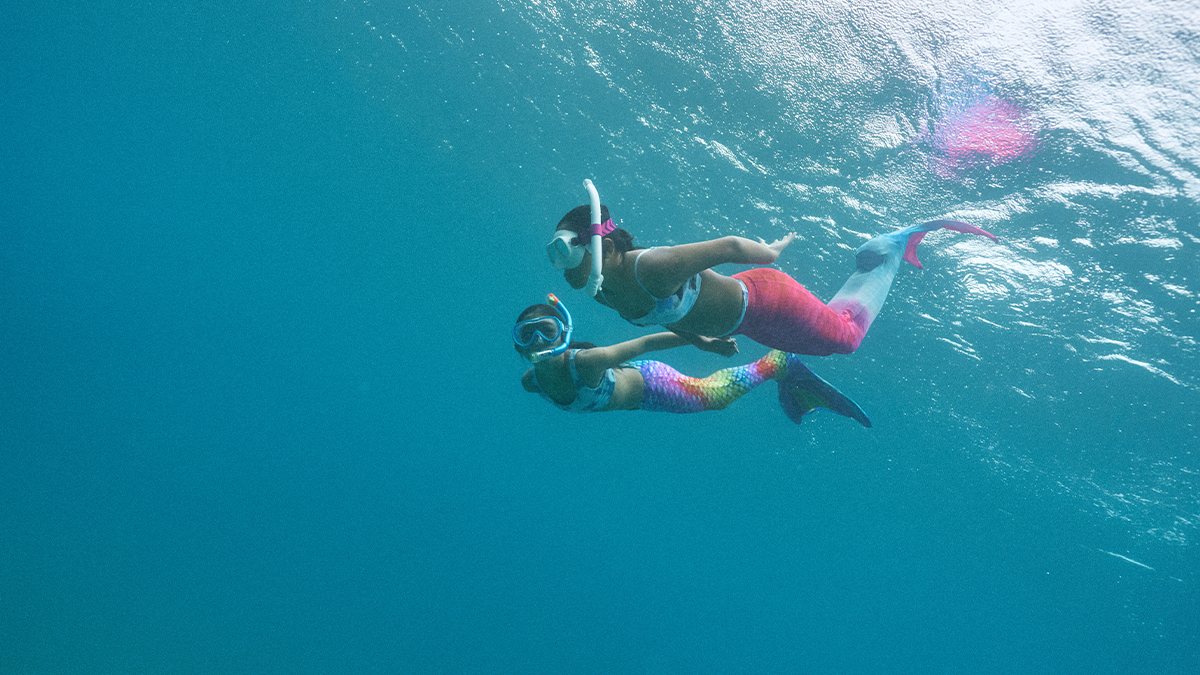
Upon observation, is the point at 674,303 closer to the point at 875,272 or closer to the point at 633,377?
the point at 633,377

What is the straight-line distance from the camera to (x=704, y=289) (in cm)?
383

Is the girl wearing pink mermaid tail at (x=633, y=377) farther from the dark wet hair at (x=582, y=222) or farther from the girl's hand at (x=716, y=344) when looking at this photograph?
the dark wet hair at (x=582, y=222)

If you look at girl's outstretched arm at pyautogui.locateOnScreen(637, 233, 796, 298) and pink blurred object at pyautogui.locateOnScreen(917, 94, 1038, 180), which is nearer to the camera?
girl's outstretched arm at pyautogui.locateOnScreen(637, 233, 796, 298)

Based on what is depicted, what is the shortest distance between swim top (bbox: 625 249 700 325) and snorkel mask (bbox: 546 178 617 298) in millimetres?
318

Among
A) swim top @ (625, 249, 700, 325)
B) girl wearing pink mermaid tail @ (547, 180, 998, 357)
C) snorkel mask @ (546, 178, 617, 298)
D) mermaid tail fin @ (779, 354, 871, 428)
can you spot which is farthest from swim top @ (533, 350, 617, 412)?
mermaid tail fin @ (779, 354, 871, 428)

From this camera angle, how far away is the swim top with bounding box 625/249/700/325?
141 inches

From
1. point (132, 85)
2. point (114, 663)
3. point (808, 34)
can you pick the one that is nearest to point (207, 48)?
point (132, 85)

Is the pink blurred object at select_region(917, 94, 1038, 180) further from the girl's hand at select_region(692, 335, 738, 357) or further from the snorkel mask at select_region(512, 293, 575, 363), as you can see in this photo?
the snorkel mask at select_region(512, 293, 575, 363)

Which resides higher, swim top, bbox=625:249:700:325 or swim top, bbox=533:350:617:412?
swim top, bbox=625:249:700:325

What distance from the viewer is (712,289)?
151 inches

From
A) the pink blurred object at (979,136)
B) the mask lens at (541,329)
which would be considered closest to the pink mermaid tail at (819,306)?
the mask lens at (541,329)

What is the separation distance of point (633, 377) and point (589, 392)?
735 mm

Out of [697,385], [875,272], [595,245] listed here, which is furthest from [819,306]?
[595,245]

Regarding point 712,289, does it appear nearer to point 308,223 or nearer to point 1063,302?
point 1063,302
